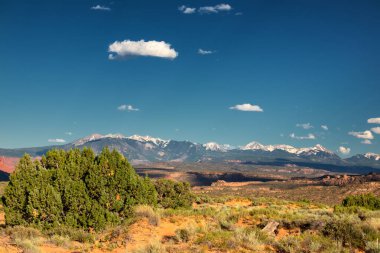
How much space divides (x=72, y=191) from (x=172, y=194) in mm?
18845

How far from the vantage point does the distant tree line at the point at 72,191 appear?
72.0 ft

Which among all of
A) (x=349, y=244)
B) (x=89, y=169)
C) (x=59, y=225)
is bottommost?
(x=59, y=225)

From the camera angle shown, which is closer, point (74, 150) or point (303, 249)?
point (303, 249)

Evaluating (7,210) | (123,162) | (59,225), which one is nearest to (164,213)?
(123,162)

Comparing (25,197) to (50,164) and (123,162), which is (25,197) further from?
(123,162)

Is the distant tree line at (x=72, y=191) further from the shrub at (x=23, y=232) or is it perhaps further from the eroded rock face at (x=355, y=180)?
the eroded rock face at (x=355, y=180)

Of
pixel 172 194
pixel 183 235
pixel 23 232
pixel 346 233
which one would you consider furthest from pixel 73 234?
pixel 172 194

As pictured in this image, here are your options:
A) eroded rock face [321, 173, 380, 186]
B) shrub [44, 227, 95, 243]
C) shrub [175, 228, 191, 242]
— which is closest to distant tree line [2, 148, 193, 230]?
shrub [44, 227, 95, 243]

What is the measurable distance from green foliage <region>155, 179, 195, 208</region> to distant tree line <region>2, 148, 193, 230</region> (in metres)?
13.8

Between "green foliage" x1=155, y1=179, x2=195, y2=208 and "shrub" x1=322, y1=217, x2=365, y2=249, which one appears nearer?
"shrub" x1=322, y1=217, x2=365, y2=249

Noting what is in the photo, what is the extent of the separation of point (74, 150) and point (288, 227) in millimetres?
15602

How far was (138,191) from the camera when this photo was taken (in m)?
25.4

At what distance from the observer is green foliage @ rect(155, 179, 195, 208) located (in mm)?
39219

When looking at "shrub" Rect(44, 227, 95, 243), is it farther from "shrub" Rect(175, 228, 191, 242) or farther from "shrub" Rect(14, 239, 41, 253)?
"shrub" Rect(175, 228, 191, 242)
